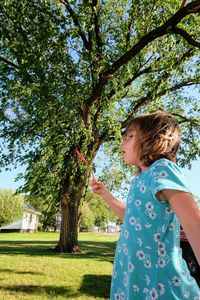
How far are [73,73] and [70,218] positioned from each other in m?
7.78

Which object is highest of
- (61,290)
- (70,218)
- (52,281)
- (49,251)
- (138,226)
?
(70,218)

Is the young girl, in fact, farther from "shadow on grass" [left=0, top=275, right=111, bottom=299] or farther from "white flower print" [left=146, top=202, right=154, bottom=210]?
"shadow on grass" [left=0, top=275, right=111, bottom=299]

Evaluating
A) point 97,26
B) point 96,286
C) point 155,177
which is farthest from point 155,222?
point 97,26

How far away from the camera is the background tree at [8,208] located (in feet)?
220

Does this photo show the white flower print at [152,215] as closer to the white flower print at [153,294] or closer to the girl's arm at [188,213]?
the girl's arm at [188,213]

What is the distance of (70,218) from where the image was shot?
1930cm

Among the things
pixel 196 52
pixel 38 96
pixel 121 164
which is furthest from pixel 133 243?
pixel 121 164

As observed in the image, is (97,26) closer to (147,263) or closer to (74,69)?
(74,69)

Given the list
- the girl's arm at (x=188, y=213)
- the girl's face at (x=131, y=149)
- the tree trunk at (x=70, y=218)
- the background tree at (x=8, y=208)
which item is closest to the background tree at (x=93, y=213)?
the background tree at (x=8, y=208)

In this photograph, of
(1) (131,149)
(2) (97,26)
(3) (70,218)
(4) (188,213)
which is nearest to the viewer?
(4) (188,213)

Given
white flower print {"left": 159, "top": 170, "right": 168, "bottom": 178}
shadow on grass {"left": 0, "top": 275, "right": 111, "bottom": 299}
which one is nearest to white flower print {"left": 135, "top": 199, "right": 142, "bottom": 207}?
white flower print {"left": 159, "top": 170, "right": 168, "bottom": 178}

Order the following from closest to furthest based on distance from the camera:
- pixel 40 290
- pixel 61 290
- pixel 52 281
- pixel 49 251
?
1. pixel 40 290
2. pixel 61 290
3. pixel 52 281
4. pixel 49 251

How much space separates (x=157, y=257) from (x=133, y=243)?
17cm

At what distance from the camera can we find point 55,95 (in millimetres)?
14453
